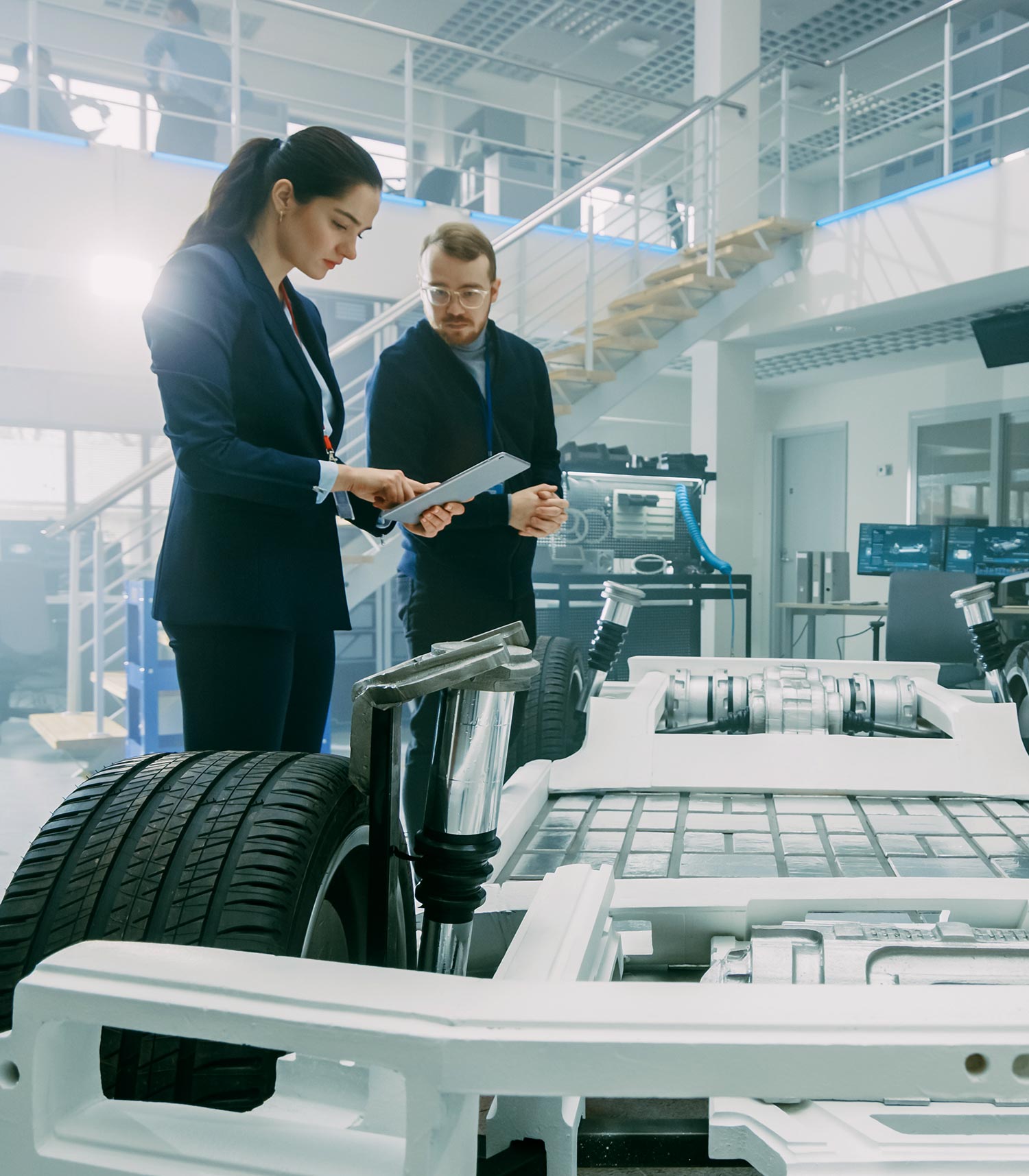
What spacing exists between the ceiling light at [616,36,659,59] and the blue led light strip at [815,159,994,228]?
2.94 metres

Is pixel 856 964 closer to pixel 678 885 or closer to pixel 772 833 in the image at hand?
pixel 678 885

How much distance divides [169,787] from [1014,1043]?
80 centimetres

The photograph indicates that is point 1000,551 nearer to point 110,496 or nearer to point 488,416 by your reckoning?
point 110,496

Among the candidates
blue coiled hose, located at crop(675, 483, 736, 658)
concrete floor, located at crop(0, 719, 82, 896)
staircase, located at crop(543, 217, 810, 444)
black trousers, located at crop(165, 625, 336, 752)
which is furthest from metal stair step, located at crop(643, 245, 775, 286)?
black trousers, located at crop(165, 625, 336, 752)

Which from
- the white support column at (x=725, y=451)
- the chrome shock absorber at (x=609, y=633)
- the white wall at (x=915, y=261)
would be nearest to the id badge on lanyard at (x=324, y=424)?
the chrome shock absorber at (x=609, y=633)

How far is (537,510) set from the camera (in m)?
1.99

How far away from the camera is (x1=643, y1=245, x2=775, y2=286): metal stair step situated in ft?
24.4

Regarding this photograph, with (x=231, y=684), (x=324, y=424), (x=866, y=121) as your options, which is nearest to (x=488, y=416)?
(x=324, y=424)

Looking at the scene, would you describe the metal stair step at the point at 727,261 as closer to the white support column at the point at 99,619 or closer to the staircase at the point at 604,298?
the staircase at the point at 604,298

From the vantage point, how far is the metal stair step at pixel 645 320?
719 cm

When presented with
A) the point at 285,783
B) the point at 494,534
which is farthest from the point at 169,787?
the point at 494,534

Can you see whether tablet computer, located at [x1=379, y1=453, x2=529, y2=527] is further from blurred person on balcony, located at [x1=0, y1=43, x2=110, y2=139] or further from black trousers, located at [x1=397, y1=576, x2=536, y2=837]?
blurred person on balcony, located at [x1=0, y1=43, x2=110, y2=139]

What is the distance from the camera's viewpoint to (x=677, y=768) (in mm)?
2539

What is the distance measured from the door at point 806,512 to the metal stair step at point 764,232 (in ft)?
13.5
